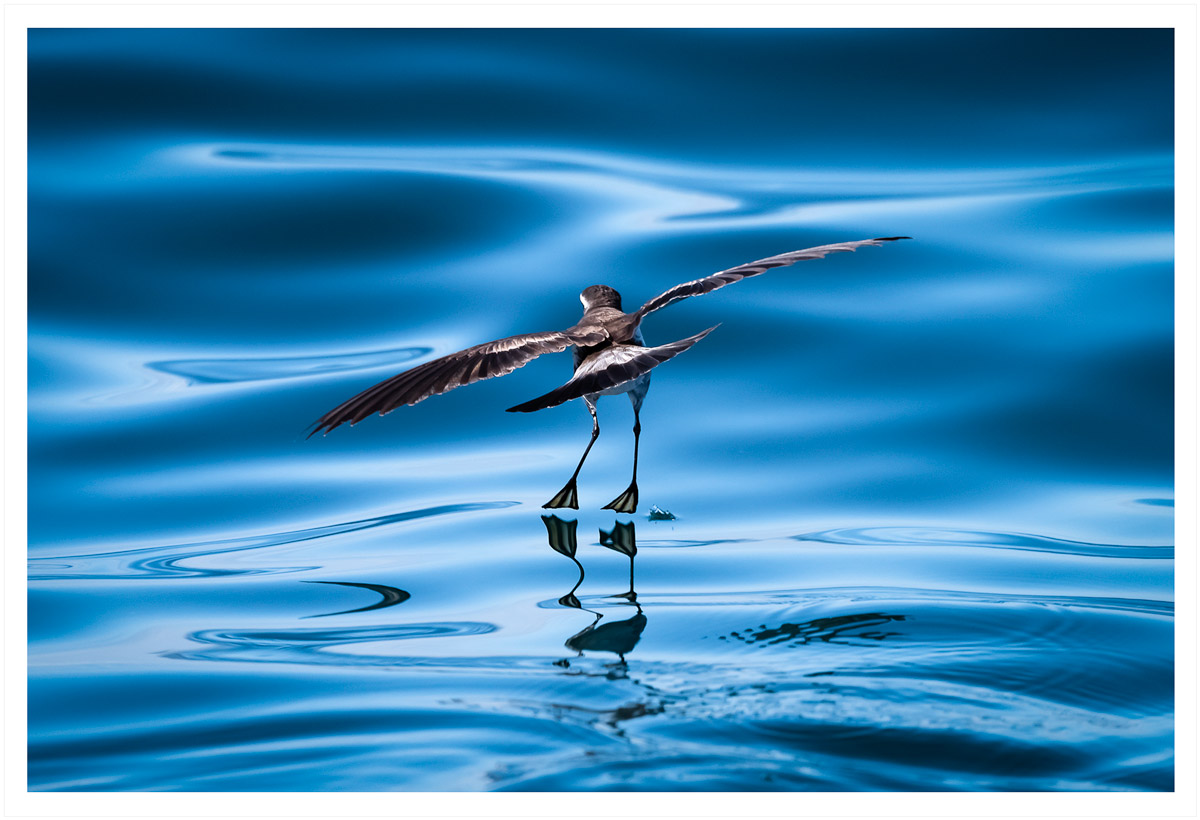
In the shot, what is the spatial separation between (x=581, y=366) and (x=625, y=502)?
64cm

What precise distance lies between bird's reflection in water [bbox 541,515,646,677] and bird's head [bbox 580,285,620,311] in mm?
1499

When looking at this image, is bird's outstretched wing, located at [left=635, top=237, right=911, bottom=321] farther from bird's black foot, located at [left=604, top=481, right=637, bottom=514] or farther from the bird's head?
bird's black foot, located at [left=604, top=481, right=637, bottom=514]

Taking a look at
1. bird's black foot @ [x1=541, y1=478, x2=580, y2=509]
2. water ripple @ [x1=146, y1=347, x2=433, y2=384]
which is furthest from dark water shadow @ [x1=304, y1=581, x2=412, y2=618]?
water ripple @ [x1=146, y1=347, x2=433, y2=384]

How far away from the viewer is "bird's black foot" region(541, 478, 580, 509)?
4.72 meters

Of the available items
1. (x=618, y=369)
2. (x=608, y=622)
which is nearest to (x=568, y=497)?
(x=618, y=369)

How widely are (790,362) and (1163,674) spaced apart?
2.90 metres

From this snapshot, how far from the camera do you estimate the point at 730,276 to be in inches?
201

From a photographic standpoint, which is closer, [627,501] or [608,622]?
[608,622]

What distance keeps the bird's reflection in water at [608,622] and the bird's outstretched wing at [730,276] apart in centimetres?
108

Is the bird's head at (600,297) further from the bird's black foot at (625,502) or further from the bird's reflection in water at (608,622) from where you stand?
the bird's reflection in water at (608,622)

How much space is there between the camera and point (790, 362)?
5879 mm

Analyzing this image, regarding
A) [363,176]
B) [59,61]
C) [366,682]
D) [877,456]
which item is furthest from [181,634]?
[59,61]

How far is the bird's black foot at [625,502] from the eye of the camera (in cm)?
470

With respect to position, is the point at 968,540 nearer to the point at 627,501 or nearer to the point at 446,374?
the point at 627,501
